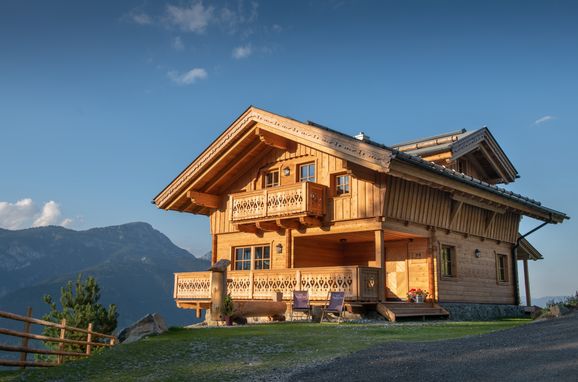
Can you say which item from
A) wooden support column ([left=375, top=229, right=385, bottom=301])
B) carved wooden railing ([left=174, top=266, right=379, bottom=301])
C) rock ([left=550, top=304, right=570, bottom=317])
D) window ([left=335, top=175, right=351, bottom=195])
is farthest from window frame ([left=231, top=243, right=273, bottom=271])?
rock ([left=550, top=304, right=570, bottom=317])

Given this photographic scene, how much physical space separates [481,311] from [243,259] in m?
9.80

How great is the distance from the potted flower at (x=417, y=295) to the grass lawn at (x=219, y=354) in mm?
7067

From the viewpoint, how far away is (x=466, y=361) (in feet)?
25.3

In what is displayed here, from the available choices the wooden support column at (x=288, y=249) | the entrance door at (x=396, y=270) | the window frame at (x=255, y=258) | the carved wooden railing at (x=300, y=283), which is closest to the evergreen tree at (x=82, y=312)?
the carved wooden railing at (x=300, y=283)

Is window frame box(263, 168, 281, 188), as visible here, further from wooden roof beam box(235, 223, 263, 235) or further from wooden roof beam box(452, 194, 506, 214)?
wooden roof beam box(452, 194, 506, 214)

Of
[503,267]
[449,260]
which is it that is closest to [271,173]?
[449,260]

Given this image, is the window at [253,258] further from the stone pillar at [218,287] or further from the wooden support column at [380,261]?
the stone pillar at [218,287]

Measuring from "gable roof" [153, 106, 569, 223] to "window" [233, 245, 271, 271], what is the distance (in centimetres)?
294

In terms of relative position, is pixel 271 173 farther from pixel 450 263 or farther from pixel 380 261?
pixel 450 263

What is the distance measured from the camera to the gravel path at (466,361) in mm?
6840

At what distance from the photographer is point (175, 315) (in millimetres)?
193125

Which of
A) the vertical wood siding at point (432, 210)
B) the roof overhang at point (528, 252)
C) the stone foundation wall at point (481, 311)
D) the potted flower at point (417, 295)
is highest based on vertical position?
the vertical wood siding at point (432, 210)

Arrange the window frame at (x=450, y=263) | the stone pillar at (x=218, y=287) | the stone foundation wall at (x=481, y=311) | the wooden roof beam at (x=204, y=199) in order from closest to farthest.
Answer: the stone pillar at (x=218, y=287), the stone foundation wall at (x=481, y=311), the window frame at (x=450, y=263), the wooden roof beam at (x=204, y=199)

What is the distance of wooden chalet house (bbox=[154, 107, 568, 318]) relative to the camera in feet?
61.9
